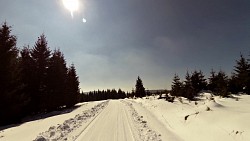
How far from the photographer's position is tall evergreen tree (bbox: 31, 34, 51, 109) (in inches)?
1094

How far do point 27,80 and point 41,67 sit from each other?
9.48ft

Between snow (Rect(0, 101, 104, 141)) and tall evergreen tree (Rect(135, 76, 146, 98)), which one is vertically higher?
tall evergreen tree (Rect(135, 76, 146, 98))

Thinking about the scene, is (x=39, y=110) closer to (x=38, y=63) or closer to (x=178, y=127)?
(x=38, y=63)

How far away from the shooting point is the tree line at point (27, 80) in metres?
19.5

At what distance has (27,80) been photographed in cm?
2697

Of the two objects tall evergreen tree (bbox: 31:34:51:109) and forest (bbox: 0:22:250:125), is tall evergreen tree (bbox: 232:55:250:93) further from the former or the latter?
tall evergreen tree (bbox: 31:34:51:109)

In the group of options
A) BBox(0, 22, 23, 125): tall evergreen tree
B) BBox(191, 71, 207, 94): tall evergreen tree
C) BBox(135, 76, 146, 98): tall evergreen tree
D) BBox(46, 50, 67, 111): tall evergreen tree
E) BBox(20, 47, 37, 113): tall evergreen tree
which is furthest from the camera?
BBox(135, 76, 146, 98): tall evergreen tree

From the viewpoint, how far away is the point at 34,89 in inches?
1079

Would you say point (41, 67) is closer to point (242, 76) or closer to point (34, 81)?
point (34, 81)

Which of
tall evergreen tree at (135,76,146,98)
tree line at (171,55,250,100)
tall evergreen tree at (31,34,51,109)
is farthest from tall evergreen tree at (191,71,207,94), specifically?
tall evergreen tree at (31,34,51,109)

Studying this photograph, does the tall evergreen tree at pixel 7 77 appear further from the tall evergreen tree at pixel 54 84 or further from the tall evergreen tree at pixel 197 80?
the tall evergreen tree at pixel 197 80

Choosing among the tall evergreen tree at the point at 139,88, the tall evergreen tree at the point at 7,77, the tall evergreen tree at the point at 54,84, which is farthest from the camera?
the tall evergreen tree at the point at 139,88

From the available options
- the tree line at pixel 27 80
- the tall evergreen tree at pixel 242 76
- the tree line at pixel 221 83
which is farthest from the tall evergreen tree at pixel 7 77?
the tall evergreen tree at pixel 242 76

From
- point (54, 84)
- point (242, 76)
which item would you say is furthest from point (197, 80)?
point (54, 84)
